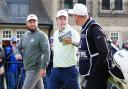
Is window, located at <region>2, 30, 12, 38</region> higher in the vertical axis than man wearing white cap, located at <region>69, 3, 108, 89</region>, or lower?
lower

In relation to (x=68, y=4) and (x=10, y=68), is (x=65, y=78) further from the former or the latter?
(x=68, y=4)

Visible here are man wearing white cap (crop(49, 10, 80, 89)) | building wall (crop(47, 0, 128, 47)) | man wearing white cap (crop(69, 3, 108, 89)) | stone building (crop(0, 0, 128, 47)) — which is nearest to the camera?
man wearing white cap (crop(69, 3, 108, 89))

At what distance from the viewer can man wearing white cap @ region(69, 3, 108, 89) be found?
7.30 metres

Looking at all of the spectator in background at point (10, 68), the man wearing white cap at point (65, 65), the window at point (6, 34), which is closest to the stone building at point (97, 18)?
the window at point (6, 34)

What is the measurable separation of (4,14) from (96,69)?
36.5 metres

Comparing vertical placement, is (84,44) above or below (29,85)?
above

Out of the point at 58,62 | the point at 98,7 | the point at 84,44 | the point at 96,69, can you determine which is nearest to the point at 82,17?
the point at 84,44

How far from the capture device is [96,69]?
729 cm

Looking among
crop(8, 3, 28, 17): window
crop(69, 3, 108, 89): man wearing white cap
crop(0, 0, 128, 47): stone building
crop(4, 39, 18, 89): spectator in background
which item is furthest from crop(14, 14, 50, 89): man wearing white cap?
A: crop(8, 3, 28, 17): window

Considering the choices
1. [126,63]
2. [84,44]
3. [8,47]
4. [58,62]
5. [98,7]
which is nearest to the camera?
[126,63]

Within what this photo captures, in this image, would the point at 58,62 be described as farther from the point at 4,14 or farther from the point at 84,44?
the point at 4,14

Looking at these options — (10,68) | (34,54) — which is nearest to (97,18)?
(10,68)

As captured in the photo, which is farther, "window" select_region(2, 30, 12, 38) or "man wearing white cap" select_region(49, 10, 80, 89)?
"window" select_region(2, 30, 12, 38)

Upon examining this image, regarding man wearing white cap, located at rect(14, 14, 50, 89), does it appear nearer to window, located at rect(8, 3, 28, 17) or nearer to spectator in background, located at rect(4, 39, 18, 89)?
spectator in background, located at rect(4, 39, 18, 89)
